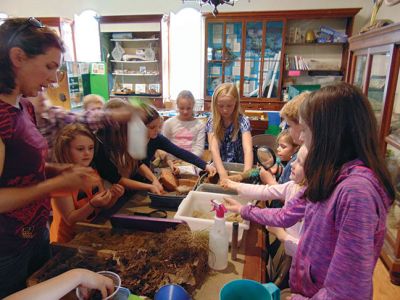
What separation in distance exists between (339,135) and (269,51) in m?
4.03

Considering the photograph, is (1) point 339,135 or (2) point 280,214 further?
(2) point 280,214

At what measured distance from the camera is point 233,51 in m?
4.57

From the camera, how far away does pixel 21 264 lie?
92cm

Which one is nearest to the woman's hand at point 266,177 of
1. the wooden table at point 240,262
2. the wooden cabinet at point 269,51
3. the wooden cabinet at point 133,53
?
the wooden table at point 240,262

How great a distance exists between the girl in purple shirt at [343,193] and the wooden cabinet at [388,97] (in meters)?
1.61

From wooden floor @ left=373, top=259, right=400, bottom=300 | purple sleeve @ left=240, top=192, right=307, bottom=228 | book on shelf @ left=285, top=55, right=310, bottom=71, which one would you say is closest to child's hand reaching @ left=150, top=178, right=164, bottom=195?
purple sleeve @ left=240, top=192, right=307, bottom=228

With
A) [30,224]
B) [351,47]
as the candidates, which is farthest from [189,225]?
[351,47]

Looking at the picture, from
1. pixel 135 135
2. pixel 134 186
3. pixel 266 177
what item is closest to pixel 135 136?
pixel 135 135

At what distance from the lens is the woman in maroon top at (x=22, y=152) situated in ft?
2.60

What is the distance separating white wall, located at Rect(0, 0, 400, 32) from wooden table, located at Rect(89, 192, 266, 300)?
3.78 meters

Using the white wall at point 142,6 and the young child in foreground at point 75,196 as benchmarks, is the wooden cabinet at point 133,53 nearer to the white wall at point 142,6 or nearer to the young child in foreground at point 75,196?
the white wall at point 142,6

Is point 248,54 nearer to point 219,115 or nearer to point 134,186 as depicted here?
point 219,115

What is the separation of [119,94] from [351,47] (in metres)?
3.71

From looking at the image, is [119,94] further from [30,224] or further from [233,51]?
[30,224]
